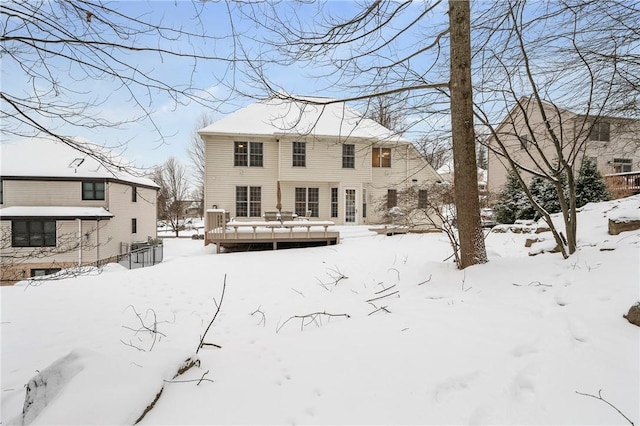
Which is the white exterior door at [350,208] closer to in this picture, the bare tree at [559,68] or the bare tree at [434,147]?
the bare tree at [434,147]

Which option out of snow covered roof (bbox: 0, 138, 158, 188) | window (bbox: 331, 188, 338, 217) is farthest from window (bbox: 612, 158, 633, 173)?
snow covered roof (bbox: 0, 138, 158, 188)

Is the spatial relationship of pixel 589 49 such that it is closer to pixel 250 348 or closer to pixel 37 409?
pixel 250 348

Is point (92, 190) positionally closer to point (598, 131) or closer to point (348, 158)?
point (348, 158)

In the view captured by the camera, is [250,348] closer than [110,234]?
Yes

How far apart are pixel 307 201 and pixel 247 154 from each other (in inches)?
165

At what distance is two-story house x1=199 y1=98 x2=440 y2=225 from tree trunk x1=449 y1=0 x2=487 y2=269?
1082cm

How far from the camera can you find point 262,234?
1144cm

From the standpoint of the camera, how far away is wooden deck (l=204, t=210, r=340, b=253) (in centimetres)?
1108

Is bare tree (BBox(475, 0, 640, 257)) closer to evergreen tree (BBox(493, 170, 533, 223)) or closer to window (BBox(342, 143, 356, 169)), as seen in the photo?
evergreen tree (BBox(493, 170, 533, 223))

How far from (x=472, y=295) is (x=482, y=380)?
5.37 feet

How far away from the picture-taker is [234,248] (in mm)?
12203

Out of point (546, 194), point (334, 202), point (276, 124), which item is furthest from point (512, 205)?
point (276, 124)

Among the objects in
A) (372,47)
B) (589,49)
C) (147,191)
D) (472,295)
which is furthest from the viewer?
(147,191)

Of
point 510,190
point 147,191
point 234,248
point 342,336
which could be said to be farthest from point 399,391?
point 147,191
